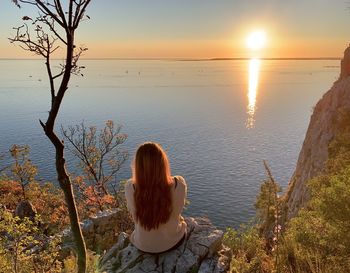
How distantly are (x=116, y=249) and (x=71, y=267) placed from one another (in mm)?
1861

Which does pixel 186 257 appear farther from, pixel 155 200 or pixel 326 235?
pixel 326 235

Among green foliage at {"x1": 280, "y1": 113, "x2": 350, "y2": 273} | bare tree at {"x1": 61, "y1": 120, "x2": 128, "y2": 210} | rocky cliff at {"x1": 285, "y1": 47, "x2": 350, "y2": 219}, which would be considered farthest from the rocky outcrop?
bare tree at {"x1": 61, "y1": 120, "x2": 128, "y2": 210}

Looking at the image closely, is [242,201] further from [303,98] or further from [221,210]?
[303,98]

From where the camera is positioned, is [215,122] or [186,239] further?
[215,122]

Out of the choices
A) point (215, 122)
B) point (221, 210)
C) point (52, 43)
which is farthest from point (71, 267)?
point (215, 122)

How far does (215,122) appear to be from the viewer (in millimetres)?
93875

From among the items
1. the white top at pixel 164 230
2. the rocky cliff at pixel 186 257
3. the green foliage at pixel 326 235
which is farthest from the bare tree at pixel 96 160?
the green foliage at pixel 326 235

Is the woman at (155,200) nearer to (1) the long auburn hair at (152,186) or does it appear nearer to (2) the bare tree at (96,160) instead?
(1) the long auburn hair at (152,186)

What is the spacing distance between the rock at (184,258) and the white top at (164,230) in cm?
29

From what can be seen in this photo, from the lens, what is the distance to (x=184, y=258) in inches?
329

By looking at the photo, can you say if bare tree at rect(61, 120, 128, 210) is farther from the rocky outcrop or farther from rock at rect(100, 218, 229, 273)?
rock at rect(100, 218, 229, 273)

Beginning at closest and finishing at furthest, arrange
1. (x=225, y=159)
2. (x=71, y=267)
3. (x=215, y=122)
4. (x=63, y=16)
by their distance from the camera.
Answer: (x=63, y=16) → (x=71, y=267) → (x=225, y=159) → (x=215, y=122)

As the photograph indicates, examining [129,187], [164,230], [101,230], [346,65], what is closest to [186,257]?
[164,230]

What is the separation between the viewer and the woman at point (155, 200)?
7.22m
